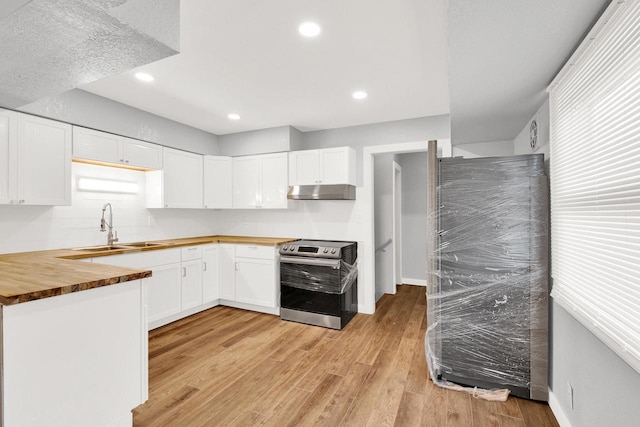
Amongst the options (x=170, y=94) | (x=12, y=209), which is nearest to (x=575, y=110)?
(x=170, y=94)

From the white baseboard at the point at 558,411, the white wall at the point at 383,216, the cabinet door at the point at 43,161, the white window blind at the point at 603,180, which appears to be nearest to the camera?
the white window blind at the point at 603,180

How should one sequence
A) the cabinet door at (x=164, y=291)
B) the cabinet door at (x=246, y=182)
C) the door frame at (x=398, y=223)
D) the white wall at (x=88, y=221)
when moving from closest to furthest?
the white wall at (x=88, y=221)
the cabinet door at (x=164, y=291)
the cabinet door at (x=246, y=182)
the door frame at (x=398, y=223)

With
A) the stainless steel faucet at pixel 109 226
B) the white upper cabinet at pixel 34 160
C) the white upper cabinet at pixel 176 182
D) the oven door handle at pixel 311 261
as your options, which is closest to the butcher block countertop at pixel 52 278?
the white upper cabinet at pixel 34 160

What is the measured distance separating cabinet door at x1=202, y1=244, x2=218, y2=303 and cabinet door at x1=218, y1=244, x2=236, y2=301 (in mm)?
54

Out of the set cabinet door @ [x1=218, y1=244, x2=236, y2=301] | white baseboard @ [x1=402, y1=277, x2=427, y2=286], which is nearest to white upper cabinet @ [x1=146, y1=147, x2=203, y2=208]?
cabinet door @ [x1=218, y1=244, x2=236, y2=301]

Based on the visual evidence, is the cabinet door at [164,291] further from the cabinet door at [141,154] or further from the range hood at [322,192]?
the range hood at [322,192]

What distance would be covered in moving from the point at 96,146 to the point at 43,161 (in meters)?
0.49

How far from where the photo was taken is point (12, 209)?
271 cm

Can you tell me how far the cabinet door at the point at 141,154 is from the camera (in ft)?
11.0

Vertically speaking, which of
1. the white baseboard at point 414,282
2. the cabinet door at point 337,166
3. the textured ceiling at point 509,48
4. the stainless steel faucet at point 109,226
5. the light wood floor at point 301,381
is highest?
the textured ceiling at point 509,48

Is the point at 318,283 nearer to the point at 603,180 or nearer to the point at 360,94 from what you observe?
the point at 360,94

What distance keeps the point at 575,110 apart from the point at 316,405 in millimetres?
2384

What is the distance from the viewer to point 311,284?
11.8ft

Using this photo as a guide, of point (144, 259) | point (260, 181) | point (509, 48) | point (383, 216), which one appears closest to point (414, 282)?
point (383, 216)
